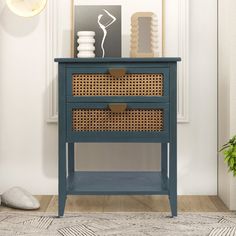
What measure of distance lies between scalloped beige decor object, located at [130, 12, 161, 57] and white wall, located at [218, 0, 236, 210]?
0.34m

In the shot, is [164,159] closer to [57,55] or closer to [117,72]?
[117,72]

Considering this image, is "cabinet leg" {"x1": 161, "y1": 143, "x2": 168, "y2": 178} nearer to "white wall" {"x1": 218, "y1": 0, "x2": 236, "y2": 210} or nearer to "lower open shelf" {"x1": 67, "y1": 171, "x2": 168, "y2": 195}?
"lower open shelf" {"x1": 67, "y1": 171, "x2": 168, "y2": 195}

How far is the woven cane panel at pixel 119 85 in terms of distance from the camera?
245 cm

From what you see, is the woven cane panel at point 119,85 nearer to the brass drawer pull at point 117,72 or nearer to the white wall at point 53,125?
the brass drawer pull at point 117,72

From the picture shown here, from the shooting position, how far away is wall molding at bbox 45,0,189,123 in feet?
9.50

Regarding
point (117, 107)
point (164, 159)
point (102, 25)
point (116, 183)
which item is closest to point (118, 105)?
point (117, 107)

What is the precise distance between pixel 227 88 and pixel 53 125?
913 millimetres

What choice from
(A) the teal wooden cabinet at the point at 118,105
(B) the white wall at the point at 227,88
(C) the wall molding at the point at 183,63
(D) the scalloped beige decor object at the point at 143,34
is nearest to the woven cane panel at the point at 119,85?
(A) the teal wooden cabinet at the point at 118,105

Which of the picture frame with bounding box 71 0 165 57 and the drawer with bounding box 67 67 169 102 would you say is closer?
the drawer with bounding box 67 67 169 102

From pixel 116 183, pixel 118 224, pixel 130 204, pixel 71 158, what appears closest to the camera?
pixel 118 224

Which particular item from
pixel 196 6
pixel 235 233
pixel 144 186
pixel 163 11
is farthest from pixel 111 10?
pixel 235 233

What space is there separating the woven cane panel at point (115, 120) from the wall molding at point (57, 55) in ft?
1.59

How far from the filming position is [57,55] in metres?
2.91

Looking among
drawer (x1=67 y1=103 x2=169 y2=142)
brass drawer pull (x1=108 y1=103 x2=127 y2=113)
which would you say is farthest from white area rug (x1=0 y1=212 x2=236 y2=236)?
brass drawer pull (x1=108 y1=103 x2=127 y2=113)
